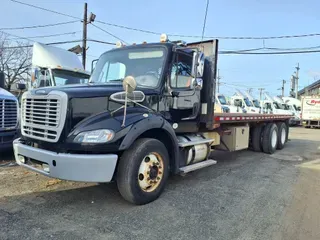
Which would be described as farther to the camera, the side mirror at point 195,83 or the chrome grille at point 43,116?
the side mirror at point 195,83

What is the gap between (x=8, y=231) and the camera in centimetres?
335

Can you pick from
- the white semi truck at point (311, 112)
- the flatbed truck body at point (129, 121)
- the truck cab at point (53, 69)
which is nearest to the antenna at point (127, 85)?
the flatbed truck body at point (129, 121)

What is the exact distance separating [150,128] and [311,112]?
23933 millimetres

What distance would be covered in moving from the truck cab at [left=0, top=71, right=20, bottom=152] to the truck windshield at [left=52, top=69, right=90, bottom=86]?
2.75m

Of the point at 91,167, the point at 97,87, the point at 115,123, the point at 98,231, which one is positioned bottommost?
the point at 98,231

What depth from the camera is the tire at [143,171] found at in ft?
13.2

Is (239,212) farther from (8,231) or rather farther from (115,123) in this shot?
(8,231)

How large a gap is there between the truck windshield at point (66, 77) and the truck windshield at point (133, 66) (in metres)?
4.41

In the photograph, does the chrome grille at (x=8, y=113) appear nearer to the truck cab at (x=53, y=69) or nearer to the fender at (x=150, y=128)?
the truck cab at (x=53, y=69)

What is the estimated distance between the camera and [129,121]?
13.2 ft

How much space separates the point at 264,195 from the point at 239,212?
3.32ft

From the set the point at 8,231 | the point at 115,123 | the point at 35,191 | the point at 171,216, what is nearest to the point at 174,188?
the point at 171,216

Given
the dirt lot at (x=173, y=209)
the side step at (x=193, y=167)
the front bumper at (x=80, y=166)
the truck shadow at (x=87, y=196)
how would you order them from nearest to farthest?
the dirt lot at (x=173, y=209) < the front bumper at (x=80, y=166) < the truck shadow at (x=87, y=196) < the side step at (x=193, y=167)

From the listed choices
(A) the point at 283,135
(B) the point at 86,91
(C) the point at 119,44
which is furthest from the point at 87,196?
(A) the point at 283,135
